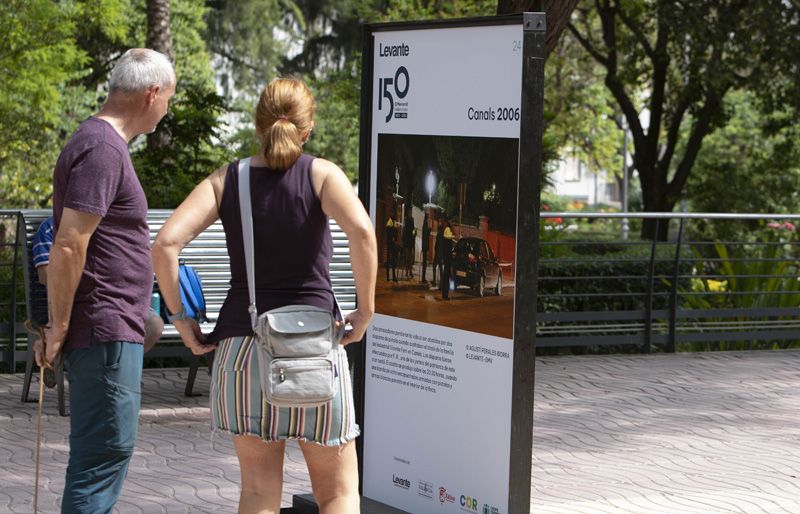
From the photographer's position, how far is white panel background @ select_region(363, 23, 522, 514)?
457cm

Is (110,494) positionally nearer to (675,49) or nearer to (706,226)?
(675,49)

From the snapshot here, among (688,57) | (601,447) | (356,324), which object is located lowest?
(601,447)

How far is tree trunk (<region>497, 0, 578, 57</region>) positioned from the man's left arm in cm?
665

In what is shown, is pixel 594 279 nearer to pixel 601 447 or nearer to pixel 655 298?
pixel 655 298

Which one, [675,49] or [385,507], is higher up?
[675,49]

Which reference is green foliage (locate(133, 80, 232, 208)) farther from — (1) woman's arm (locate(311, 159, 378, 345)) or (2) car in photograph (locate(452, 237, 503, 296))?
(1) woman's arm (locate(311, 159, 378, 345))

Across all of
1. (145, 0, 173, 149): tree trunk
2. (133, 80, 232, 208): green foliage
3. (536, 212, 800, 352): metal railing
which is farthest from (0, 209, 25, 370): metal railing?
(145, 0, 173, 149): tree trunk

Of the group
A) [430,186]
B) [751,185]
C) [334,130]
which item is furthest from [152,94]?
[334,130]

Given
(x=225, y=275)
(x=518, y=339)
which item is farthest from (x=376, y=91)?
(x=225, y=275)

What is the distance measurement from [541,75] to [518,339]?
0.99m

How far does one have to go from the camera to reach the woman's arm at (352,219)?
3.74 metres

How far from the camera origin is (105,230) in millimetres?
3840

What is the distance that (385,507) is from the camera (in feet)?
16.9

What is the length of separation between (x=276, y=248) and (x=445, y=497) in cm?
163
